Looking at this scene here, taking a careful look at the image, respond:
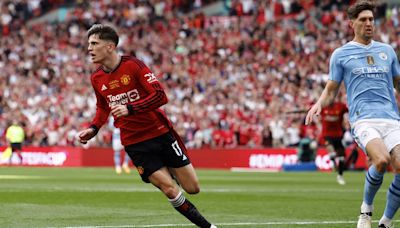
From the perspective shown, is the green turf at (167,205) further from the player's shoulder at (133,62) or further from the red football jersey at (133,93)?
the player's shoulder at (133,62)

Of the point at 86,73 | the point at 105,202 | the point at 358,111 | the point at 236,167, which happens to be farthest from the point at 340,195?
the point at 86,73

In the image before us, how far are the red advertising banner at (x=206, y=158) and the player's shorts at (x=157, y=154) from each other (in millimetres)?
24264

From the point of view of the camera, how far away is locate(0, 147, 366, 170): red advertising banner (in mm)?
36531

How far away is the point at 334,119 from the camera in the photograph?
2636 cm

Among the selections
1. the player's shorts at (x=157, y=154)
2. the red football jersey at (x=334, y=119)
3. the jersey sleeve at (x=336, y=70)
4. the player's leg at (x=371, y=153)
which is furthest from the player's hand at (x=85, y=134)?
the red football jersey at (x=334, y=119)

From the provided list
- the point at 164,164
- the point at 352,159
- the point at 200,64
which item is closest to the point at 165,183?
the point at 164,164

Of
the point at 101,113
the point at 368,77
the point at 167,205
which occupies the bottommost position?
the point at 167,205

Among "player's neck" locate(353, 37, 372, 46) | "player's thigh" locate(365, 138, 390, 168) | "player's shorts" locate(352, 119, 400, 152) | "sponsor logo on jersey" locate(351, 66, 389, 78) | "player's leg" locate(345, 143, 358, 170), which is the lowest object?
"player's leg" locate(345, 143, 358, 170)

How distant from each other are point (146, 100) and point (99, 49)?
857mm

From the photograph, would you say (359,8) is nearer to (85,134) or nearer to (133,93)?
(133,93)

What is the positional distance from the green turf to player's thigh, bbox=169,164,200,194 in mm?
1712

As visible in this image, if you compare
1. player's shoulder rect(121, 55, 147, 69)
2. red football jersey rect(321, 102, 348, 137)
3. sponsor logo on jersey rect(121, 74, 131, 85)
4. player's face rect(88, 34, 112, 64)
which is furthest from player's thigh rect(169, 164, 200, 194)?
red football jersey rect(321, 102, 348, 137)

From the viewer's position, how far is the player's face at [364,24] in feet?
36.7

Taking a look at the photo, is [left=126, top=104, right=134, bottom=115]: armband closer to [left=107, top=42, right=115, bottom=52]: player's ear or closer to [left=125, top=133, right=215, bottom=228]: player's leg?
[left=125, top=133, right=215, bottom=228]: player's leg
